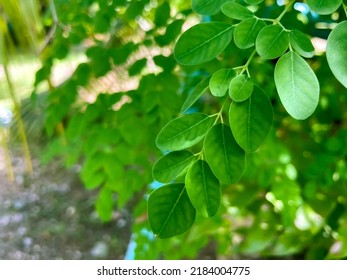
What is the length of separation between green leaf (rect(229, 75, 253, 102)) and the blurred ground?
3.32 feet

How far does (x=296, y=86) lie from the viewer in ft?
1.27

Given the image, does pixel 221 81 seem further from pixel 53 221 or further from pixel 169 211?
pixel 53 221

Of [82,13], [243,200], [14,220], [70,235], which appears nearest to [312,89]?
[82,13]

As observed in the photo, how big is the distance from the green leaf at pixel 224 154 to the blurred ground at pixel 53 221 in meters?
0.98

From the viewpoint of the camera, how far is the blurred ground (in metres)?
1.40

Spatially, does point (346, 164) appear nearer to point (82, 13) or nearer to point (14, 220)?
point (82, 13)

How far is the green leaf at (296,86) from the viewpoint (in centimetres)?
38

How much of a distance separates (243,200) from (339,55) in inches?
30.5

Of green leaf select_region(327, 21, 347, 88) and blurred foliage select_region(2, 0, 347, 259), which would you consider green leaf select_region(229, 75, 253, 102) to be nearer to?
green leaf select_region(327, 21, 347, 88)

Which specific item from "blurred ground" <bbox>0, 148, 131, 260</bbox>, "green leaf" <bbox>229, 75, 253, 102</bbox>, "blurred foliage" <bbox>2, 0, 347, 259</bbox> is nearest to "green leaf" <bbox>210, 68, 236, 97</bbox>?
"green leaf" <bbox>229, 75, 253, 102</bbox>

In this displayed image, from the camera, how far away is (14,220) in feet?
5.17

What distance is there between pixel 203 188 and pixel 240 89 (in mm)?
81
